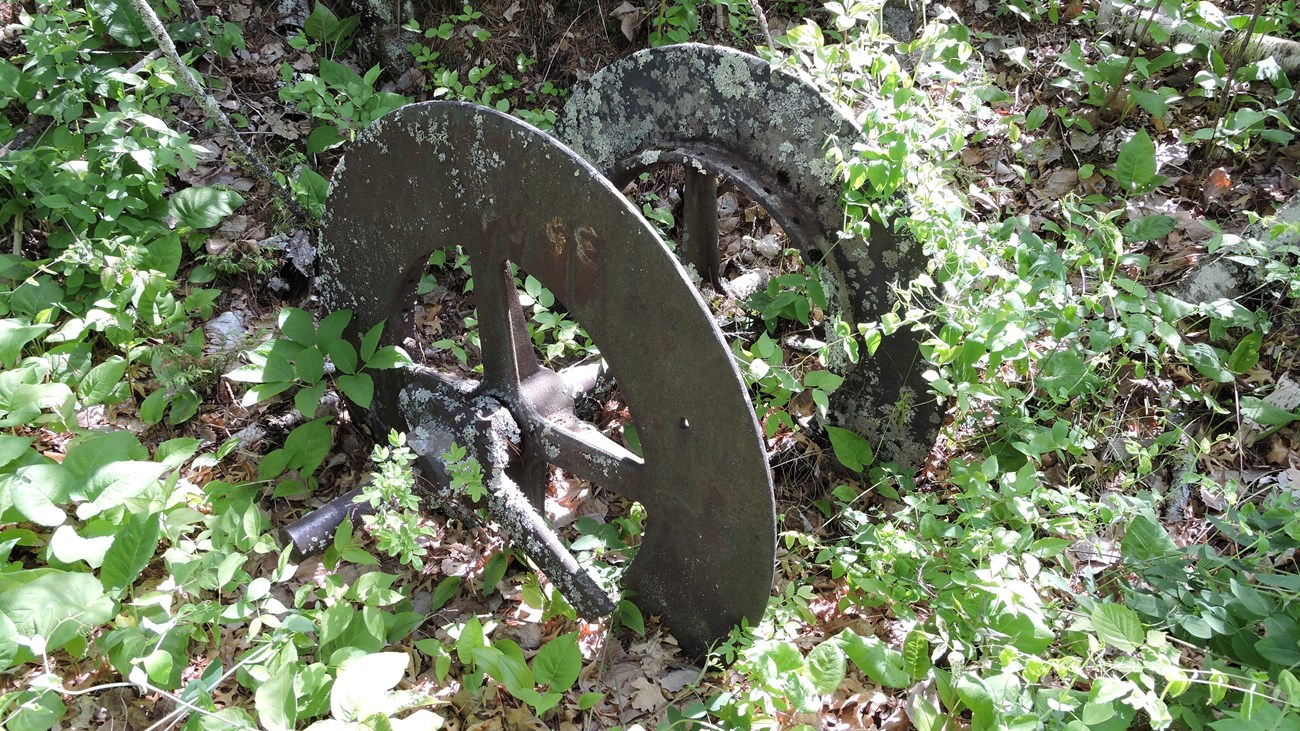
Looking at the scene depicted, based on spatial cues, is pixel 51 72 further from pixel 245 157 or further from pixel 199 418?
pixel 199 418

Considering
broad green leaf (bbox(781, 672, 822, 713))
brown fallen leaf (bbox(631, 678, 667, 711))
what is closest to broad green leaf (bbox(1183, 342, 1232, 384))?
broad green leaf (bbox(781, 672, 822, 713))

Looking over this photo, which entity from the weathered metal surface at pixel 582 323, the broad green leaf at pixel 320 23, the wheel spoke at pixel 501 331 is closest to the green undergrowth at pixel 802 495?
the weathered metal surface at pixel 582 323

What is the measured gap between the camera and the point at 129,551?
2.33 m

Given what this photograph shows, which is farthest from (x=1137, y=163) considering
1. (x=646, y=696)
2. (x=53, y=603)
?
(x=53, y=603)

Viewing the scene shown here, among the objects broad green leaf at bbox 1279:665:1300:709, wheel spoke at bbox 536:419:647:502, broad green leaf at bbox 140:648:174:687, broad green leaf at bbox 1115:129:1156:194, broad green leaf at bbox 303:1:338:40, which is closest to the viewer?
broad green leaf at bbox 1279:665:1300:709

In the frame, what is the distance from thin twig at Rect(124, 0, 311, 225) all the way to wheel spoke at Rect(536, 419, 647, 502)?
6.01 ft

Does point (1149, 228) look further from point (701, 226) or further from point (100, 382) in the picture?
point (100, 382)

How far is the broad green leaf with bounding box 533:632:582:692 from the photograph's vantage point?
230cm

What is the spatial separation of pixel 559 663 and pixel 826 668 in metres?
0.72

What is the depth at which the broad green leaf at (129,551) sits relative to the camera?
7.59ft

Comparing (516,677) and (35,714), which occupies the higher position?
(35,714)

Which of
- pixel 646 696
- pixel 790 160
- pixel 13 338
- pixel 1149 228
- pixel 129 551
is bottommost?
pixel 646 696

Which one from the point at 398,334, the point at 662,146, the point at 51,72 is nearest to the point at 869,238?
the point at 662,146

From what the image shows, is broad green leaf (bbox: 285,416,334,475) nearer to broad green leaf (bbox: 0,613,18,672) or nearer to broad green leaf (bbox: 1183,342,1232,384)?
broad green leaf (bbox: 0,613,18,672)
